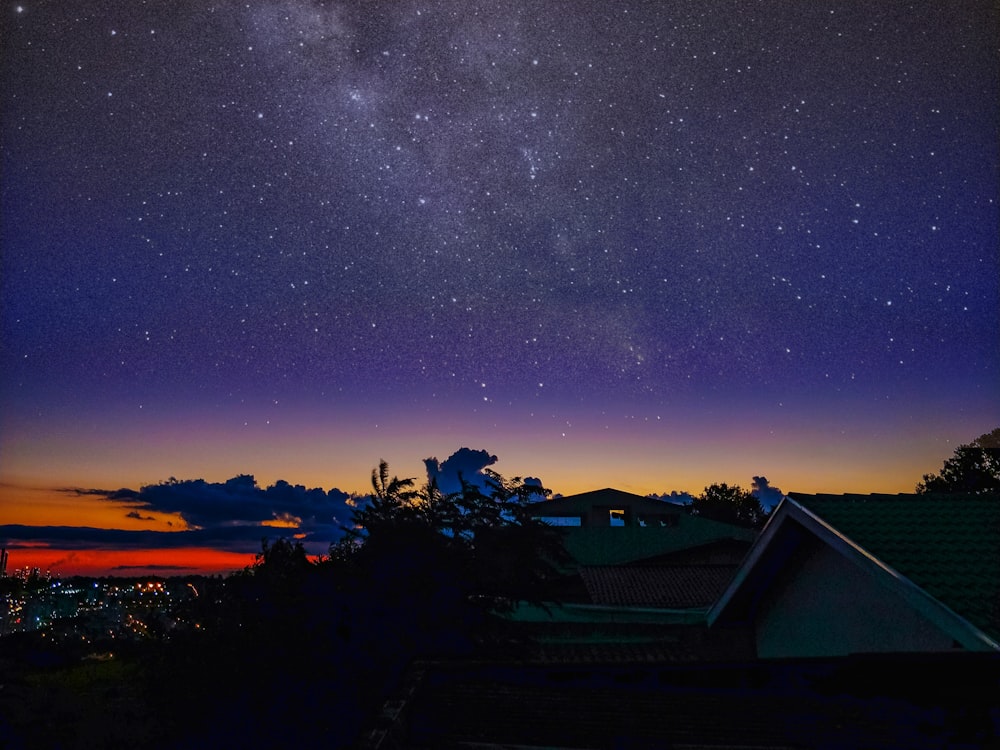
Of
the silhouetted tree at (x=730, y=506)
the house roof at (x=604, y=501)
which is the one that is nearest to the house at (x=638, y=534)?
the house roof at (x=604, y=501)

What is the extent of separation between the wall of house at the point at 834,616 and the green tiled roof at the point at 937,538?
2.01 ft

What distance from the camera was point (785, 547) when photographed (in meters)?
10.0

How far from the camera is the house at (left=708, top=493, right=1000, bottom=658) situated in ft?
20.7

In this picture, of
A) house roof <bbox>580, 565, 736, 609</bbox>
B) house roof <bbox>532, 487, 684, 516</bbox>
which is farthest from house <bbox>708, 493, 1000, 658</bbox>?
house roof <bbox>532, 487, 684, 516</bbox>

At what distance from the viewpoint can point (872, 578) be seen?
821 cm

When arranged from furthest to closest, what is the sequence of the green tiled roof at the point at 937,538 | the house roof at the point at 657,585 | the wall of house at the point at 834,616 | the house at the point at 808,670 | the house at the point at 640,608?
the house roof at the point at 657,585, the house at the point at 640,608, the wall of house at the point at 834,616, the green tiled roof at the point at 937,538, the house at the point at 808,670

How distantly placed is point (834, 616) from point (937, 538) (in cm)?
202

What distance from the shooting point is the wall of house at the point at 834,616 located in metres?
7.45

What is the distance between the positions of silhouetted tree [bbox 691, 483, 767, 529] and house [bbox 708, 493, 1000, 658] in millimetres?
73438

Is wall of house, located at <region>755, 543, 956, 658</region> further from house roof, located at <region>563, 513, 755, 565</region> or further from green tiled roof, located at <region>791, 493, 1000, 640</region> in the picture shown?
house roof, located at <region>563, 513, 755, 565</region>

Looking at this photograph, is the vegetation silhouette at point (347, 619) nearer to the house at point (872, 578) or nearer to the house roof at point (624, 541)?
the house at point (872, 578)

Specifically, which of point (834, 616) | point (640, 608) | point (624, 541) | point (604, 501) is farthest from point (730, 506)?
point (834, 616)

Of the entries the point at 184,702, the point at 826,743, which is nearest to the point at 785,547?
the point at 826,743

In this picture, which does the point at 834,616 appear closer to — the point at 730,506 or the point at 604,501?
the point at 604,501
